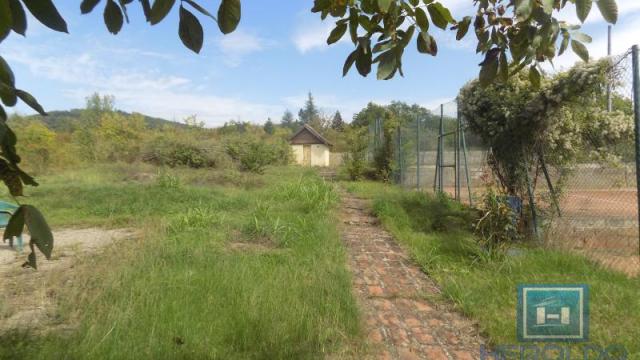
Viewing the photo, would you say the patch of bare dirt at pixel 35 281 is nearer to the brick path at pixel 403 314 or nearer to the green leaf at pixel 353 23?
the brick path at pixel 403 314

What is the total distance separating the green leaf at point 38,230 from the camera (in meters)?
0.82

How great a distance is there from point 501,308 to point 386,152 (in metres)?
10.9

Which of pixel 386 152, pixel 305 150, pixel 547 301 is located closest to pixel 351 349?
pixel 547 301

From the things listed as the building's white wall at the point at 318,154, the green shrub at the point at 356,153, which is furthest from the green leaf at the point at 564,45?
the building's white wall at the point at 318,154

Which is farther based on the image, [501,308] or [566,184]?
[566,184]

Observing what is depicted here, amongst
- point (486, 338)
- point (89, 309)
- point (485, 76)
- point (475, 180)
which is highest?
point (485, 76)

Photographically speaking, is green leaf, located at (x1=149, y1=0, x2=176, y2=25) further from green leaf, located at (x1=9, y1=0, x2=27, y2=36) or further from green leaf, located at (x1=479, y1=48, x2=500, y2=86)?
green leaf, located at (x1=479, y1=48, x2=500, y2=86)

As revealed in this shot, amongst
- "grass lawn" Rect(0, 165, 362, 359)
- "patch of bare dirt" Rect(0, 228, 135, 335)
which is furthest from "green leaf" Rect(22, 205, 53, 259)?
"patch of bare dirt" Rect(0, 228, 135, 335)

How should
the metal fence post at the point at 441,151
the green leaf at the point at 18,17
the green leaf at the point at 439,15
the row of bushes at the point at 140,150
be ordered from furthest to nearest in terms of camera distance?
the row of bushes at the point at 140,150 < the metal fence post at the point at 441,151 < the green leaf at the point at 439,15 < the green leaf at the point at 18,17

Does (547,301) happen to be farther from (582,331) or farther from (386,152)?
(386,152)

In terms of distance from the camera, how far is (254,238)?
5371 mm

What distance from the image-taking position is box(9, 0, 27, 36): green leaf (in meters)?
0.77

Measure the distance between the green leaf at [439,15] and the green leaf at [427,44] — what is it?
0.28 feet

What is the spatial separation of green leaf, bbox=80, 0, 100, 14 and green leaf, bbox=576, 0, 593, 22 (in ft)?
3.61
